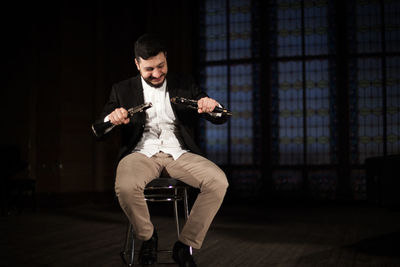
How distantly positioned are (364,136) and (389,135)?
38 cm

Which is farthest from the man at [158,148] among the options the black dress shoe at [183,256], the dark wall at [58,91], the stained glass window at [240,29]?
the stained glass window at [240,29]

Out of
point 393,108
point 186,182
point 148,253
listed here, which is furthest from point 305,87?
point 148,253

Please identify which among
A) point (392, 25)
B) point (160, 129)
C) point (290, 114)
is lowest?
point (160, 129)

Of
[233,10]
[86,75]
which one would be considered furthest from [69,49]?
[233,10]

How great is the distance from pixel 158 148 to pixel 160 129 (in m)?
0.12

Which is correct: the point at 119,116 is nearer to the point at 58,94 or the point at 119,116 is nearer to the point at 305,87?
the point at 58,94

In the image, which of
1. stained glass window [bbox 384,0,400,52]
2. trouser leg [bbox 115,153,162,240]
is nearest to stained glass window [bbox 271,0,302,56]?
stained glass window [bbox 384,0,400,52]

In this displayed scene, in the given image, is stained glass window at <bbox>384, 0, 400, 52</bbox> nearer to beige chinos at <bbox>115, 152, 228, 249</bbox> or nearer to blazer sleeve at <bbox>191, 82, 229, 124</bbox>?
blazer sleeve at <bbox>191, 82, 229, 124</bbox>

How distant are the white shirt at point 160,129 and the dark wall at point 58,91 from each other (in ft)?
14.6

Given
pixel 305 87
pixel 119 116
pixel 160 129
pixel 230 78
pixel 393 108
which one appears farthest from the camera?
pixel 230 78

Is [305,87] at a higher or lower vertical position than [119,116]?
higher

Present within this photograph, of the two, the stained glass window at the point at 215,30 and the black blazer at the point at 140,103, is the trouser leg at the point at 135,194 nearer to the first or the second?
the black blazer at the point at 140,103

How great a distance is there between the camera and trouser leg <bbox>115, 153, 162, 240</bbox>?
7.87 feet

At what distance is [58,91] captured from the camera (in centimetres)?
688
